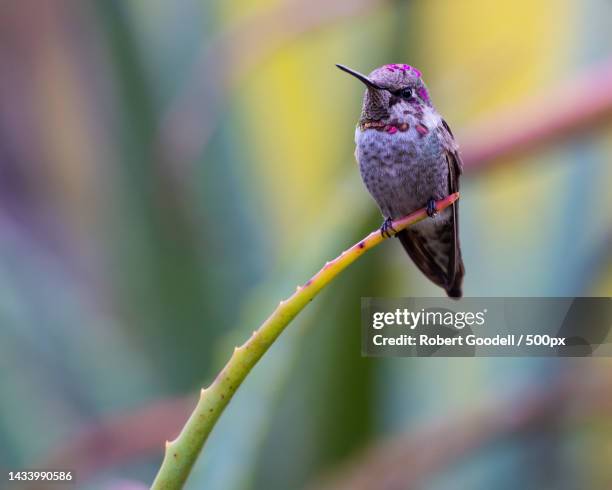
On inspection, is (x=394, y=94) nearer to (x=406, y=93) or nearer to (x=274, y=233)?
(x=406, y=93)

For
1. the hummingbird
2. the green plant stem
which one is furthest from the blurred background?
the green plant stem

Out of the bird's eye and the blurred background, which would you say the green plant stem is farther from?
the blurred background

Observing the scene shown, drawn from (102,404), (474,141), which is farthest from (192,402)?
(474,141)

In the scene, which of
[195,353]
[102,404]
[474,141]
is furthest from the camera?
[102,404]

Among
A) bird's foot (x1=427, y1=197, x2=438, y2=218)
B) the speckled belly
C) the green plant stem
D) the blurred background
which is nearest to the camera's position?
the green plant stem

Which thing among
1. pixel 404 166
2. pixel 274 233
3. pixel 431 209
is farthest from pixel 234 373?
A: pixel 274 233

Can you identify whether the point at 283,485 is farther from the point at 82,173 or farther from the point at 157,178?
the point at 82,173

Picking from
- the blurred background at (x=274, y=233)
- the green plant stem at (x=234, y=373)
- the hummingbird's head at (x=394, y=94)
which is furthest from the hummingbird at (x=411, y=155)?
the green plant stem at (x=234, y=373)
